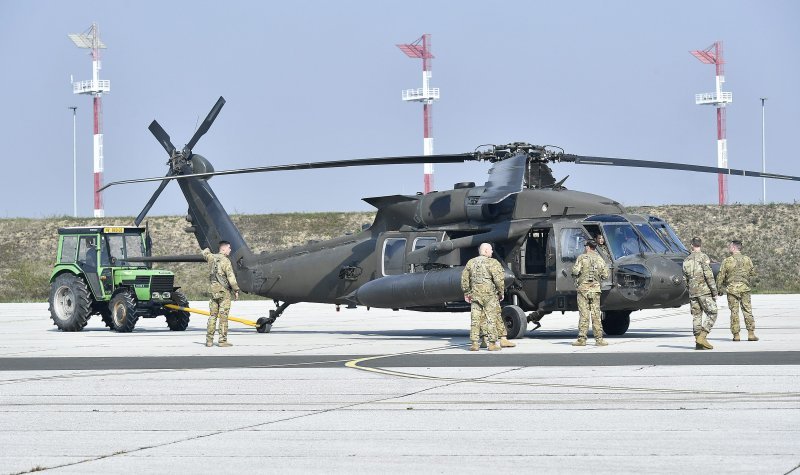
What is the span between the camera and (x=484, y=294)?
18328mm

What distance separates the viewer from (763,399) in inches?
453

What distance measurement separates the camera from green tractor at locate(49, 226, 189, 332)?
26.2m

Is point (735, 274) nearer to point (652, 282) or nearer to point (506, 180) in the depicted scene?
point (652, 282)

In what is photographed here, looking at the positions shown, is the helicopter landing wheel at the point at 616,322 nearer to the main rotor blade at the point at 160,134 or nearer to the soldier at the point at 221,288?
the soldier at the point at 221,288

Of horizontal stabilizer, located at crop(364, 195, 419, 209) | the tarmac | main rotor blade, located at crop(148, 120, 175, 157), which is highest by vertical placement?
main rotor blade, located at crop(148, 120, 175, 157)

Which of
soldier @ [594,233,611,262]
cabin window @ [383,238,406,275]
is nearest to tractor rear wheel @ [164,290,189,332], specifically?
cabin window @ [383,238,406,275]

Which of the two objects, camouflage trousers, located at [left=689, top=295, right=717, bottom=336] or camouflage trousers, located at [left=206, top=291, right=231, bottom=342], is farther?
camouflage trousers, located at [left=206, top=291, right=231, bottom=342]

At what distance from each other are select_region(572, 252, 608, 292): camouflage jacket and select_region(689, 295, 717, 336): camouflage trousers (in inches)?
60.5

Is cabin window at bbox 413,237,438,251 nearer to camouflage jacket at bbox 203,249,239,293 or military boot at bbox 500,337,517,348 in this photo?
military boot at bbox 500,337,517,348

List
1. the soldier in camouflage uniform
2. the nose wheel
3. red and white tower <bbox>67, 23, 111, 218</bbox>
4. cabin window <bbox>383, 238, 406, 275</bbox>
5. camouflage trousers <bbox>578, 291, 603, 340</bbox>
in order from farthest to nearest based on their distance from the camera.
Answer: red and white tower <bbox>67, 23, 111, 218</bbox> < the nose wheel < cabin window <bbox>383, 238, 406, 275</bbox> < camouflage trousers <bbox>578, 291, 603, 340</bbox> < the soldier in camouflage uniform

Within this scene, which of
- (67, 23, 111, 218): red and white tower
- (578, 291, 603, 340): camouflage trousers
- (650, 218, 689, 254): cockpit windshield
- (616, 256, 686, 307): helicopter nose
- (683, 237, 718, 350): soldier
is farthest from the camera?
(67, 23, 111, 218): red and white tower

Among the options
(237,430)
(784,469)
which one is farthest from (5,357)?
(784,469)

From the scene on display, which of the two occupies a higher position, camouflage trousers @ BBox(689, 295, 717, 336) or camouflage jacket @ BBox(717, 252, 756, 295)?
camouflage jacket @ BBox(717, 252, 756, 295)

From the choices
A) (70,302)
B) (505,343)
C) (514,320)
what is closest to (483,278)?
(505,343)
